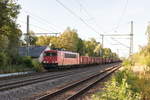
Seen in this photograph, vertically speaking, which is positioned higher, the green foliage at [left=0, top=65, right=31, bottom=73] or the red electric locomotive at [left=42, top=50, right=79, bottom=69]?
the red electric locomotive at [left=42, top=50, right=79, bottom=69]

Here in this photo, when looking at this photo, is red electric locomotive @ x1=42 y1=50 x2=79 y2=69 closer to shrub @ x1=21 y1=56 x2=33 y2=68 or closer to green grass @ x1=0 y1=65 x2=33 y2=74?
shrub @ x1=21 y1=56 x2=33 y2=68

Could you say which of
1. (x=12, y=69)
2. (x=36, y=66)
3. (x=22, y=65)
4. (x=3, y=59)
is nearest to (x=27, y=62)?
(x=36, y=66)

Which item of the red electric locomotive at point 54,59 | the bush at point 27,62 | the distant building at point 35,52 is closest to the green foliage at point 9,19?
the bush at point 27,62

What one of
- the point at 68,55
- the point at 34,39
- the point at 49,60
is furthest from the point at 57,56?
the point at 34,39

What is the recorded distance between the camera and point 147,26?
3266 centimetres

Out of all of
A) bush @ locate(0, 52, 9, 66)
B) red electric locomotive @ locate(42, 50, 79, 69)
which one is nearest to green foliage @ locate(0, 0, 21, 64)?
bush @ locate(0, 52, 9, 66)

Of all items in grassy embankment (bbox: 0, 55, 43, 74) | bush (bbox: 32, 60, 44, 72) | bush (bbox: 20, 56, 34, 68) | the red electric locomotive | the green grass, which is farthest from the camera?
the red electric locomotive

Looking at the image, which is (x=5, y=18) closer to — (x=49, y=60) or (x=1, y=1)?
(x=1, y=1)

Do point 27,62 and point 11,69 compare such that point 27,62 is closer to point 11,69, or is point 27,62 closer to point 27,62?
point 27,62

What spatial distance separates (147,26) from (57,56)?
13.2 metres

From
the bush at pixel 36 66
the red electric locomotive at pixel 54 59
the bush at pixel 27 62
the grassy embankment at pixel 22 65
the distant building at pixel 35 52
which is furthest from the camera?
the distant building at pixel 35 52

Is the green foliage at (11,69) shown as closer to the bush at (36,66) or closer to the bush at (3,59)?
the bush at (3,59)

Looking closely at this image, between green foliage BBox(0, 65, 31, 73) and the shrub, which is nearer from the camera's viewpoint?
green foliage BBox(0, 65, 31, 73)

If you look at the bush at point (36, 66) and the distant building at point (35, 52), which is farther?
the distant building at point (35, 52)
